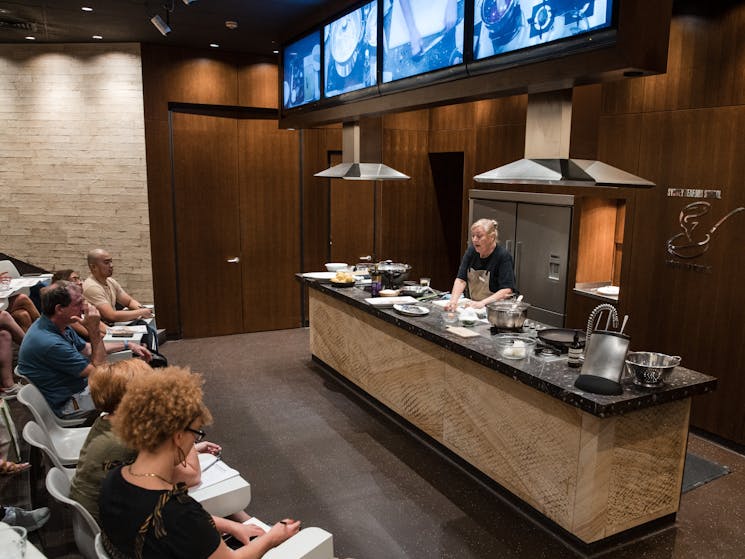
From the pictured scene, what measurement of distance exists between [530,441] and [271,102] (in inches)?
218

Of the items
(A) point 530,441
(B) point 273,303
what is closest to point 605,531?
(A) point 530,441

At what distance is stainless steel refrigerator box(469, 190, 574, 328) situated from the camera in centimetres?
556

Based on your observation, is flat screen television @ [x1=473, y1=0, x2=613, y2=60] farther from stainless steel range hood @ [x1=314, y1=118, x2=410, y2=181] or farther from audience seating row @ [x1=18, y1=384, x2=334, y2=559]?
audience seating row @ [x1=18, y1=384, x2=334, y2=559]

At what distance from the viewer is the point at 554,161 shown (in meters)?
3.40

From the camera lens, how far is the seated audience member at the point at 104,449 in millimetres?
2285

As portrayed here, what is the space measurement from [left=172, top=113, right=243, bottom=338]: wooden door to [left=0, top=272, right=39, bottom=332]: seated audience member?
168cm

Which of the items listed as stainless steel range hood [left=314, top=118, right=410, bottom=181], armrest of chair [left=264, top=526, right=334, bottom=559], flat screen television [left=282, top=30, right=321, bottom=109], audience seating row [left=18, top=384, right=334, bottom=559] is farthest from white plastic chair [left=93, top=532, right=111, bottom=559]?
flat screen television [left=282, top=30, right=321, bottom=109]

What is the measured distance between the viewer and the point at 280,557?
2023 mm

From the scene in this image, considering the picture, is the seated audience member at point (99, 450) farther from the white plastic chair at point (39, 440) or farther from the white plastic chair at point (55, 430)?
the white plastic chair at point (55, 430)

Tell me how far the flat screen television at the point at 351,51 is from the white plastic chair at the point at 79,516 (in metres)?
3.39

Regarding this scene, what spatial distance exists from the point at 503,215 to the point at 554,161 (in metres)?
2.92

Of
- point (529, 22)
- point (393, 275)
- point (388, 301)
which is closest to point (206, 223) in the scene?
point (393, 275)

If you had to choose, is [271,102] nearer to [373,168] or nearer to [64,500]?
[373,168]

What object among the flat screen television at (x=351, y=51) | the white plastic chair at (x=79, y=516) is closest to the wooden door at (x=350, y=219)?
the flat screen television at (x=351, y=51)
